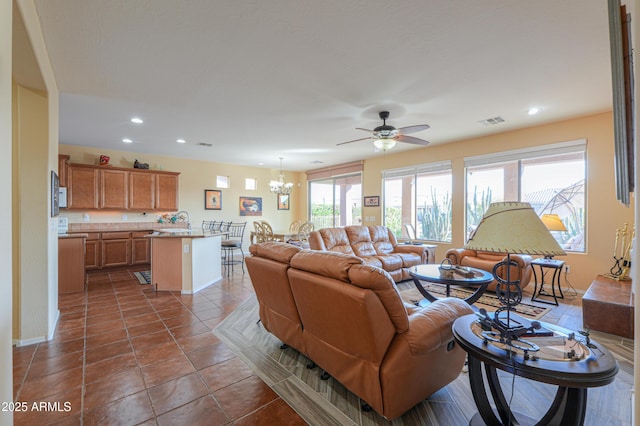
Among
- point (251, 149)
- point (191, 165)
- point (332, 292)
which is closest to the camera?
point (332, 292)

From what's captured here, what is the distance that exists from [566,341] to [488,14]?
2.22m

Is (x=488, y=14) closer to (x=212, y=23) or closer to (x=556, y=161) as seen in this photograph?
(x=212, y=23)

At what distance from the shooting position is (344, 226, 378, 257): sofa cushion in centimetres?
513

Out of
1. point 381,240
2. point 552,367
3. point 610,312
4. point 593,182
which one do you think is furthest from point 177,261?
point 593,182

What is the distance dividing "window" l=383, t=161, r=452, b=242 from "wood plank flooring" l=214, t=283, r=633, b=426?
355 centimetres

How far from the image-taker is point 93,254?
5574 millimetres

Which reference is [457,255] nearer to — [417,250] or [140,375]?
[417,250]

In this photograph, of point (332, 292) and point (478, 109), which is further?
point (478, 109)

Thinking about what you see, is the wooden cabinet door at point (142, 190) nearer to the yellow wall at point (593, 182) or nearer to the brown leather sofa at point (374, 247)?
the brown leather sofa at point (374, 247)

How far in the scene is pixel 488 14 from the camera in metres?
2.06

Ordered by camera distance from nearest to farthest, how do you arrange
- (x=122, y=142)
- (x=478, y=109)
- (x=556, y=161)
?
(x=478, y=109)
(x=556, y=161)
(x=122, y=142)

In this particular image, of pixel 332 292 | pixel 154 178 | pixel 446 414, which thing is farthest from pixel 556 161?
pixel 154 178

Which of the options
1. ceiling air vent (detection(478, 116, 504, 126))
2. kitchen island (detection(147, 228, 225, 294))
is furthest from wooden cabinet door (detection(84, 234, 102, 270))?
ceiling air vent (detection(478, 116, 504, 126))

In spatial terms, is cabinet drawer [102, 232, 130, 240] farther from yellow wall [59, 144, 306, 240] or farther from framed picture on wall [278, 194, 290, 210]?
framed picture on wall [278, 194, 290, 210]
